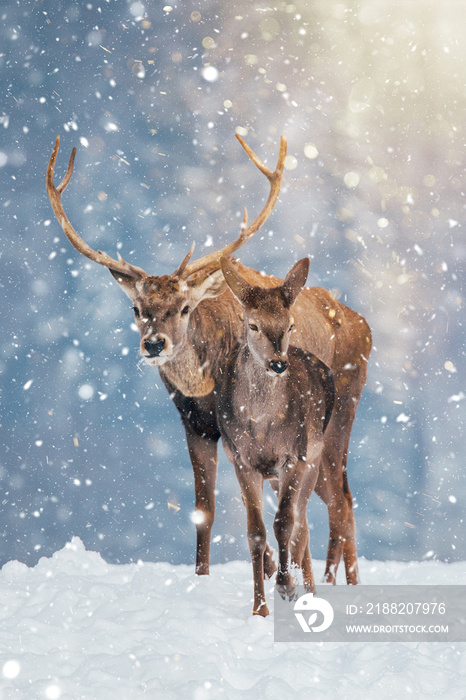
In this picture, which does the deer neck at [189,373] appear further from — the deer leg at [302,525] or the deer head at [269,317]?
the deer leg at [302,525]

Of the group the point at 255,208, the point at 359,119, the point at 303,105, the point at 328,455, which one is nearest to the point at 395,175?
the point at 359,119

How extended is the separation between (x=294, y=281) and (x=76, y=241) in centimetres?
164

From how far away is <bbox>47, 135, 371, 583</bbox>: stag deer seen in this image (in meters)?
4.34

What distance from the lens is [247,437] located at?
152 inches

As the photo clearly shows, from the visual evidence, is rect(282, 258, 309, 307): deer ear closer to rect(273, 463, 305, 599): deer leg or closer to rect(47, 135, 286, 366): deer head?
rect(47, 135, 286, 366): deer head

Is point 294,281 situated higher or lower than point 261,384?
higher

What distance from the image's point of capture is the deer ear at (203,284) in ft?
14.6

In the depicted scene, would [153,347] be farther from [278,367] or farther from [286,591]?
[286,591]

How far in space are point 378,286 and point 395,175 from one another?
40.9 inches

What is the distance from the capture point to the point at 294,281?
3922mm

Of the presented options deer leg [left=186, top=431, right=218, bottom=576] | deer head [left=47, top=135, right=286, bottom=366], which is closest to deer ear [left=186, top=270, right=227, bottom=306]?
deer head [left=47, top=135, right=286, bottom=366]

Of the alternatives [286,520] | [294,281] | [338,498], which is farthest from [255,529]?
[294,281]

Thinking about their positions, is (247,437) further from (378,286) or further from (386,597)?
(378,286)

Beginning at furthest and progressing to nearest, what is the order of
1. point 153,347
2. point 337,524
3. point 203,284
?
point 337,524 < point 203,284 < point 153,347
